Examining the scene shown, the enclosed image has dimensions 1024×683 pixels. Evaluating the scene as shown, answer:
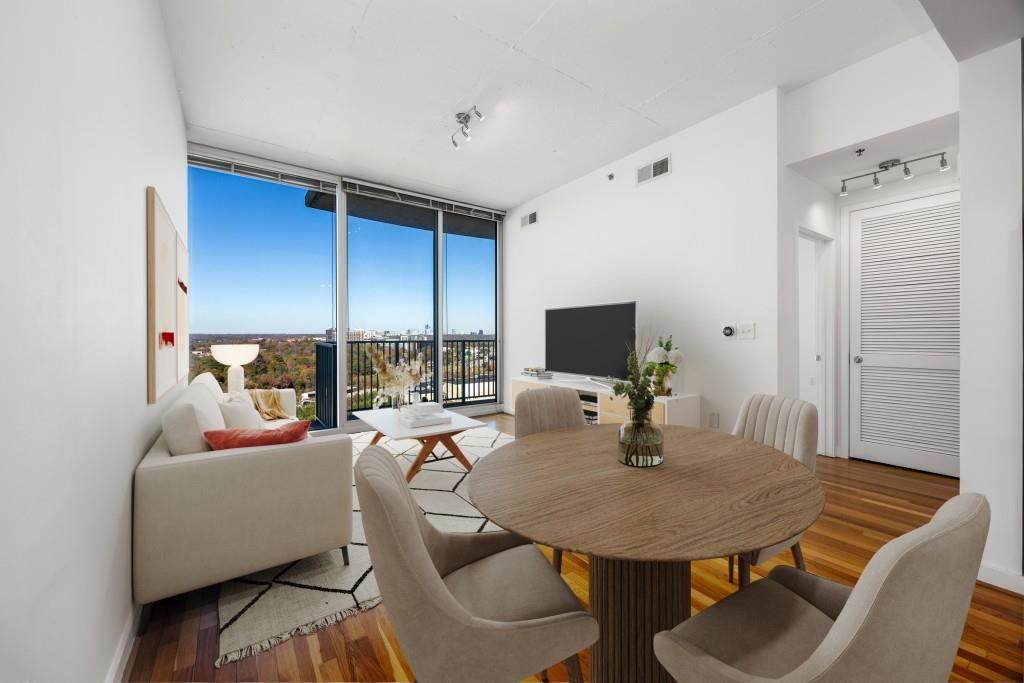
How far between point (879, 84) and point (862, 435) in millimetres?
2748

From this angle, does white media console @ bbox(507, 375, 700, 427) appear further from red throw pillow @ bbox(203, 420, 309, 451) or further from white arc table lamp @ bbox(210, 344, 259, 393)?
white arc table lamp @ bbox(210, 344, 259, 393)

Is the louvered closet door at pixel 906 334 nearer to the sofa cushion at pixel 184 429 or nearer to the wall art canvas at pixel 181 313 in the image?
the sofa cushion at pixel 184 429

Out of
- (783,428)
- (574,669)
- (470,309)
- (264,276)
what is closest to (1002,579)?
(783,428)

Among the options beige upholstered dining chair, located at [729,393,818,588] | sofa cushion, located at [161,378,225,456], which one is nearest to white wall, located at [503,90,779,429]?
beige upholstered dining chair, located at [729,393,818,588]

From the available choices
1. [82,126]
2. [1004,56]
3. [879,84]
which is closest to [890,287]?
[879,84]

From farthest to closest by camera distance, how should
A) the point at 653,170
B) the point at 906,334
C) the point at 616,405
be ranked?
the point at 653,170 < the point at 616,405 < the point at 906,334

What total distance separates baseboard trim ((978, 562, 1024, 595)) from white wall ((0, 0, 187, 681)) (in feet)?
10.9

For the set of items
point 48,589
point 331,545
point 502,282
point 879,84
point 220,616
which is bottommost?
point 220,616

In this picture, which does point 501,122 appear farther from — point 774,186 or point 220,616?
point 220,616

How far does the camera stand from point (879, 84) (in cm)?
267

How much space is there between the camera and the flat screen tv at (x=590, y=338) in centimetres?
381

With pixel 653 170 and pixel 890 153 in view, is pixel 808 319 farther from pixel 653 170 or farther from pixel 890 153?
pixel 653 170

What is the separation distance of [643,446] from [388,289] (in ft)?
14.1

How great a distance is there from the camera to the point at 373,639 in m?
1.55
